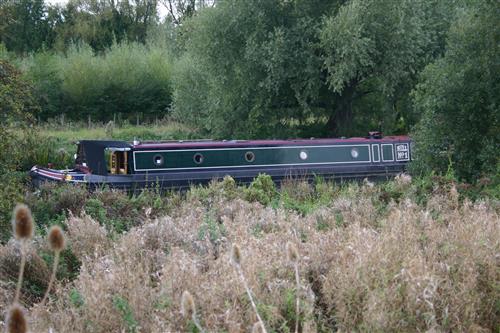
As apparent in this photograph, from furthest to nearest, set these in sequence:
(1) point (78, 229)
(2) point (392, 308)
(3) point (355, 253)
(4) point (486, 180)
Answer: (4) point (486, 180)
(1) point (78, 229)
(3) point (355, 253)
(2) point (392, 308)

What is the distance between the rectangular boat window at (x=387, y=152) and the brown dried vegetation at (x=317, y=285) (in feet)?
34.3

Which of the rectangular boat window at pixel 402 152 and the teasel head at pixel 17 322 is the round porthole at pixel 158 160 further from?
the teasel head at pixel 17 322

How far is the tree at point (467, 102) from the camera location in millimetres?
12859

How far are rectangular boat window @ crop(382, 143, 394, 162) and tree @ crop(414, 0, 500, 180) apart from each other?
3.24m

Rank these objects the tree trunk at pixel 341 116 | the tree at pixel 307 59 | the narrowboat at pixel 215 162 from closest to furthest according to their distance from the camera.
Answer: the narrowboat at pixel 215 162 → the tree at pixel 307 59 → the tree trunk at pixel 341 116

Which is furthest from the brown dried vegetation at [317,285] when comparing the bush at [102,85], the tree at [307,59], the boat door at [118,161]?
the bush at [102,85]

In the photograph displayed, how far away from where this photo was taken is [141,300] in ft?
15.5

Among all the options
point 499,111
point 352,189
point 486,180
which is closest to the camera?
point 486,180

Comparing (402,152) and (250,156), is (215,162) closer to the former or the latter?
(250,156)

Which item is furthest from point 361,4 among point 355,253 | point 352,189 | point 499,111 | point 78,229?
point 355,253

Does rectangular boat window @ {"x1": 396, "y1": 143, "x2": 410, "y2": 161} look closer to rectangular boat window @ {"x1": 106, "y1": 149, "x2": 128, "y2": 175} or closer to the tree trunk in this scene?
the tree trunk

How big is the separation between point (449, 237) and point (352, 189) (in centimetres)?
524

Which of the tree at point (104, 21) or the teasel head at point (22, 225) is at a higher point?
the tree at point (104, 21)

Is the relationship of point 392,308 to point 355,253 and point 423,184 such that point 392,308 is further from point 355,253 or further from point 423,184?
point 423,184
